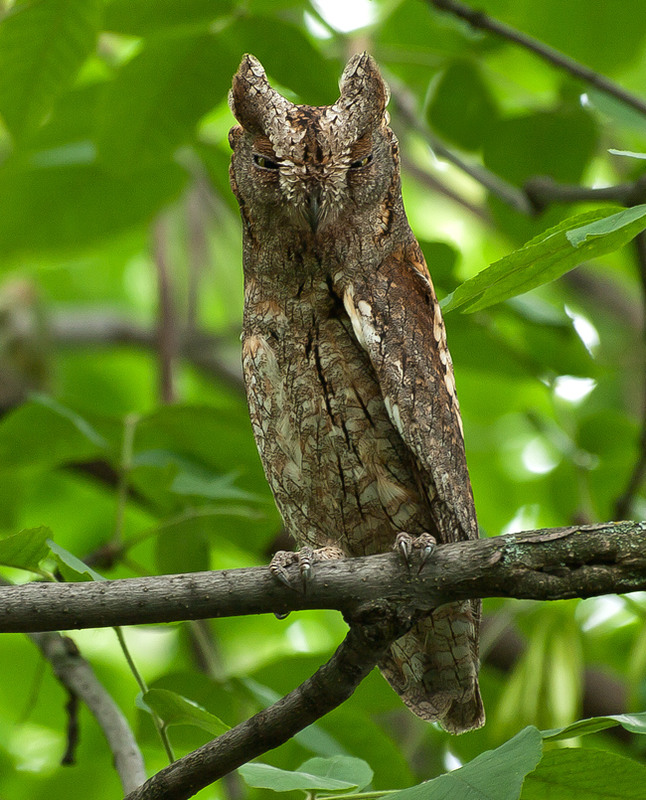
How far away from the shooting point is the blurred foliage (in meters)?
2.37

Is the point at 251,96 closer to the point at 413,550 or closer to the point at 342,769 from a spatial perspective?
the point at 413,550

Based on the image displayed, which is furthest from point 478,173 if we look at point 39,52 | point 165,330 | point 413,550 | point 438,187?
point 413,550

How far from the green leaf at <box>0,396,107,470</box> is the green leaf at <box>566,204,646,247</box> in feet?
5.48

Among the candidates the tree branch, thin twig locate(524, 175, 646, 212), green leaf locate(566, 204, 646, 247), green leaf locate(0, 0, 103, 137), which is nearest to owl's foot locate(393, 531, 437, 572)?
the tree branch

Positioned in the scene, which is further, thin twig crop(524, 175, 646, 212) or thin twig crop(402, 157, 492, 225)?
thin twig crop(402, 157, 492, 225)

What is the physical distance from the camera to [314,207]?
7.18ft

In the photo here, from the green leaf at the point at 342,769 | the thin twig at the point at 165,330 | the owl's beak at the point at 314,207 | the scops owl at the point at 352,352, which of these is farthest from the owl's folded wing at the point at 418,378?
the thin twig at the point at 165,330

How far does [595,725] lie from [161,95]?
79.8 inches

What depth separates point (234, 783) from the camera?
331cm

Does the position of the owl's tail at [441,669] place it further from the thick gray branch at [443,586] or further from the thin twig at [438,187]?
the thin twig at [438,187]

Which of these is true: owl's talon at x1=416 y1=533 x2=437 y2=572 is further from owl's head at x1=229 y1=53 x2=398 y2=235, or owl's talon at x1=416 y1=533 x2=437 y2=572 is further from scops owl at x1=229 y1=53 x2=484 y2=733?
owl's head at x1=229 y1=53 x2=398 y2=235

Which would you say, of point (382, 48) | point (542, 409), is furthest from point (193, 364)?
point (382, 48)

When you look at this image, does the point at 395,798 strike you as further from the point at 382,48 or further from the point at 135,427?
the point at 382,48

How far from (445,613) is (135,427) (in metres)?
1.09
